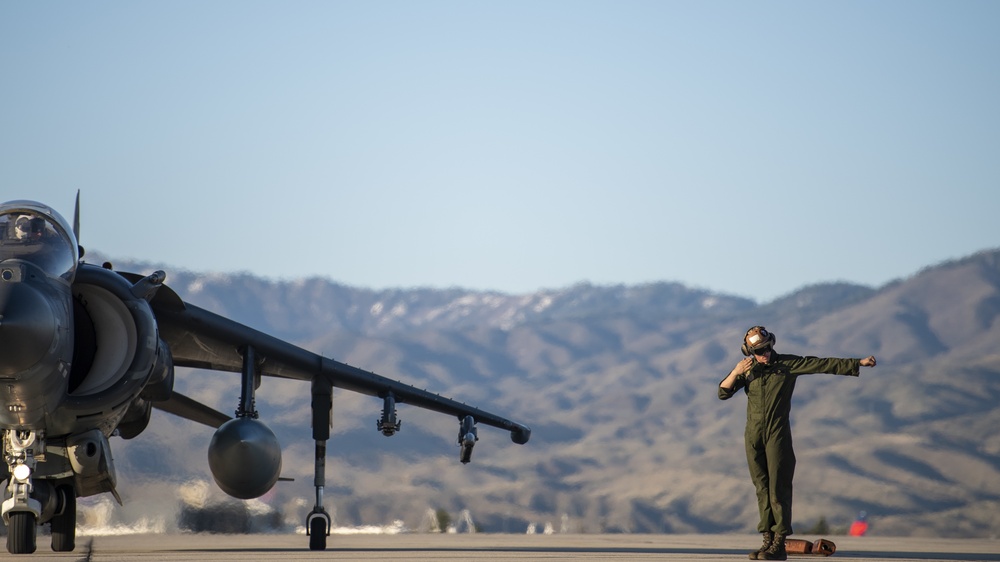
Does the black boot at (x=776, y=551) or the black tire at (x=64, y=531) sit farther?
the black tire at (x=64, y=531)

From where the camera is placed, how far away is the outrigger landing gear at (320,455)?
17.2 metres

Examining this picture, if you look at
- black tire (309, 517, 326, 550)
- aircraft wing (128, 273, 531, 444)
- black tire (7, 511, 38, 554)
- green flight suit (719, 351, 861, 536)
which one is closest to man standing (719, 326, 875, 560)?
green flight suit (719, 351, 861, 536)

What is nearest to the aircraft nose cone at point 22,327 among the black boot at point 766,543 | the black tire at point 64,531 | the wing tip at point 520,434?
the black tire at point 64,531

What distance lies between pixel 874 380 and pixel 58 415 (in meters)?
116

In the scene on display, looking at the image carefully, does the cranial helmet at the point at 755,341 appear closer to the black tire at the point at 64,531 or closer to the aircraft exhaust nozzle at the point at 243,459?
the aircraft exhaust nozzle at the point at 243,459

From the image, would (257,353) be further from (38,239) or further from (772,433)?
(772,433)

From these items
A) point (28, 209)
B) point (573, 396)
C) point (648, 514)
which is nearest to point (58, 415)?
point (28, 209)

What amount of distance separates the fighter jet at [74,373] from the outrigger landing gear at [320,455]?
958 mm

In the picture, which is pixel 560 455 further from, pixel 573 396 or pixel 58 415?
pixel 58 415

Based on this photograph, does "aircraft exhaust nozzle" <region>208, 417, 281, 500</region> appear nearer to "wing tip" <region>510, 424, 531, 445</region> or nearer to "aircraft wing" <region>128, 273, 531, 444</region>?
"aircraft wing" <region>128, 273, 531, 444</region>

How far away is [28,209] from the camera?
13367mm

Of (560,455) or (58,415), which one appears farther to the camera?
(560,455)

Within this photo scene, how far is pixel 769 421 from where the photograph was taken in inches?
476

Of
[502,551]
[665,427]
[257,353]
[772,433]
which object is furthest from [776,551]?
[665,427]
